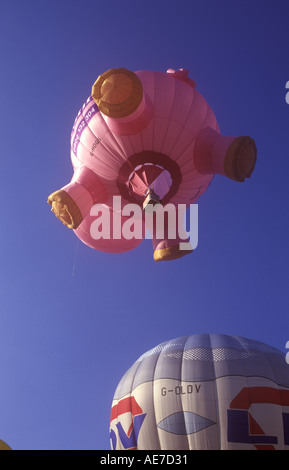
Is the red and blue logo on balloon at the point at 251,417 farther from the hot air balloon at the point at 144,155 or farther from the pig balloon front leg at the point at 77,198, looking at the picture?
the pig balloon front leg at the point at 77,198

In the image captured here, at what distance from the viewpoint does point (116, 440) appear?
9.41 meters

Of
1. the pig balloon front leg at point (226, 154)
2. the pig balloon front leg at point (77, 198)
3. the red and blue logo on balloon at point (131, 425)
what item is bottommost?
the red and blue logo on balloon at point (131, 425)

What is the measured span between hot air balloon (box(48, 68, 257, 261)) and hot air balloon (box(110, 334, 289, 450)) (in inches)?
105

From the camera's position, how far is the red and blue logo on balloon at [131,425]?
8.89 m

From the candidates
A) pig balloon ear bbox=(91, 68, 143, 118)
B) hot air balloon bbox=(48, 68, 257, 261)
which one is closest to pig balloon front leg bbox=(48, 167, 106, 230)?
hot air balloon bbox=(48, 68, 257, 261)

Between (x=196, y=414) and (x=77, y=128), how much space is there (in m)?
6.15

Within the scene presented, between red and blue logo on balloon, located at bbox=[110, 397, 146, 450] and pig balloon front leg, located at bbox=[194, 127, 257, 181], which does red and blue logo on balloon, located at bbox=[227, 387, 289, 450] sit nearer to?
red and blue logo on balloon, located at bbox=[110, 397, 146, 450]

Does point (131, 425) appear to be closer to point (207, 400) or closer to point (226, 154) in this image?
point (207, 400)

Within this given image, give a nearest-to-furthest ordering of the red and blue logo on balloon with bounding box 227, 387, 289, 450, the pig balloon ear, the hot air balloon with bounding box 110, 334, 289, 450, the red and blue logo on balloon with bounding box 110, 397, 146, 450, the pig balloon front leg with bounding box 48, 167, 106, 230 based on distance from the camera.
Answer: the pig balloon ear
the pig balloon front leg with bounding box 48, 167, 106, 230
the red and blue logo on balloon with bounding box 227, 387, 289, 450
the hot air balloon with bounding box 110, 334, 289, 450
the red and blue logo on balloon with bounding box 110, 397, 146, 450

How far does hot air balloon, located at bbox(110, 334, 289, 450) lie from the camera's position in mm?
8141

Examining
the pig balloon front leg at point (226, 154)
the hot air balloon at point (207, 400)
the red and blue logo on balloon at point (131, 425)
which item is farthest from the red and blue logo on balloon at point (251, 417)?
the pig balloon front leg at point (226, 154)
